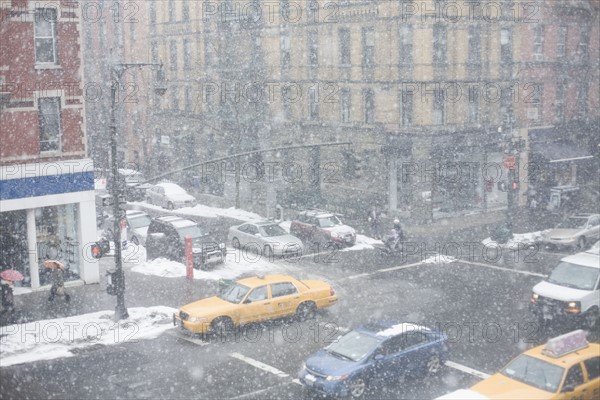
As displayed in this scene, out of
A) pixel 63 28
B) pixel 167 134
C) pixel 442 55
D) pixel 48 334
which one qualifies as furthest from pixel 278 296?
pixel 167 134

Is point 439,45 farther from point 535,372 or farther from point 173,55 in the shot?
point 535,372

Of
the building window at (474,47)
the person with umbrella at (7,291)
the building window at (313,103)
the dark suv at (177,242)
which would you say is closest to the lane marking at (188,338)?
the person with umbrella at (7,291)

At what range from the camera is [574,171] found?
148 ft

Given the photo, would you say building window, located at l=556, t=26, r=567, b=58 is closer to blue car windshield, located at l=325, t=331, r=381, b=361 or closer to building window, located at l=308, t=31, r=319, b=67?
building window, located at l=308, t=31, r=319, b=67

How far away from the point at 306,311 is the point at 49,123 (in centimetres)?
1132

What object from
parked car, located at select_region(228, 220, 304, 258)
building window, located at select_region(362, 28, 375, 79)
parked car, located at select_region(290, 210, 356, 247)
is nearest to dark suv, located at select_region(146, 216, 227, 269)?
parked car, located at select_region(228, 220, 304, 258)

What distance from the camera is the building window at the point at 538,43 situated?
41688mm

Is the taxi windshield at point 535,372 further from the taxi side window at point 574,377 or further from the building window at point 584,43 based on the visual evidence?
the building window at point 584,43

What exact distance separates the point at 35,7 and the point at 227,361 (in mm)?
14121

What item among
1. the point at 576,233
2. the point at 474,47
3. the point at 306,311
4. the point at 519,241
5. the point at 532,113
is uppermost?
the point at 474,47

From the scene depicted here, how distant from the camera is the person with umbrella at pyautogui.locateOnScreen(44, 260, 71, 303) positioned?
23.7 meters

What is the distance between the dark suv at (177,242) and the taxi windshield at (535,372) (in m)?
16.1

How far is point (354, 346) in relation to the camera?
1684cm

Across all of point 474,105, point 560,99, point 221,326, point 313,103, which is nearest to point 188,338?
point 221,326
